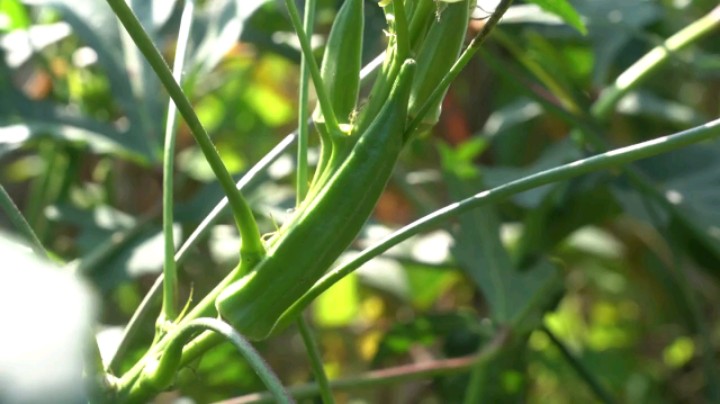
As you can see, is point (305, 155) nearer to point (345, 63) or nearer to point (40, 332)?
point (345, 63)

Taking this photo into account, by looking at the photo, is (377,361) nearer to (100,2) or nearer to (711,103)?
(100,2)

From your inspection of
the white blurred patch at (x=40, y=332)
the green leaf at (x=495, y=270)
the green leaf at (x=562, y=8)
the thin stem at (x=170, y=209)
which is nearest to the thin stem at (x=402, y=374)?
the green leaf at (x=495, y=270)

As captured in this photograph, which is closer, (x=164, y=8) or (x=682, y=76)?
(x=164, y=8)

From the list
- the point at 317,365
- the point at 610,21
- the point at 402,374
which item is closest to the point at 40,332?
the point at 317,365

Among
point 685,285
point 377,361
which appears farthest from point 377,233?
point 685,285

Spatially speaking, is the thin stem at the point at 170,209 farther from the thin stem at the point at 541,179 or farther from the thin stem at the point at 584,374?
the thin stem at the point at 584,374

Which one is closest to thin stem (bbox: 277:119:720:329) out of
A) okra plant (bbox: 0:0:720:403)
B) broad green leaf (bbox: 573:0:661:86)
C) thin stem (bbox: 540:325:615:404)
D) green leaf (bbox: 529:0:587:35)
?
okra plant (bbox: 0:0:720:403)
